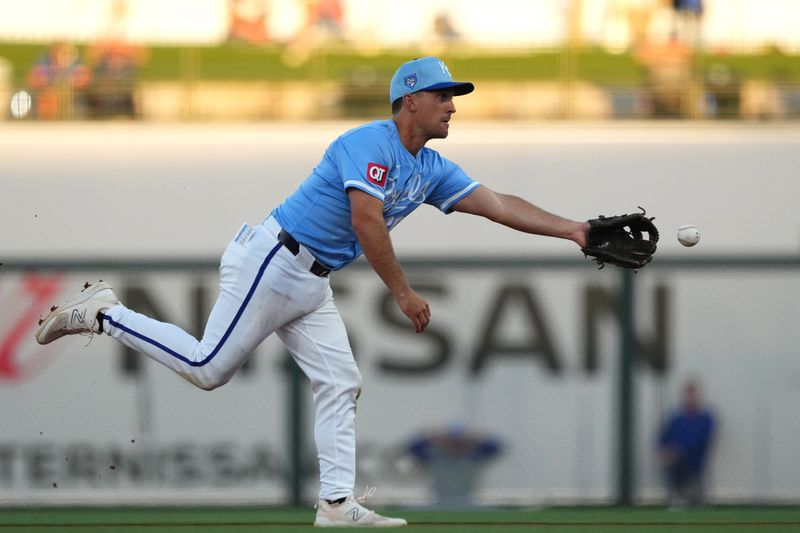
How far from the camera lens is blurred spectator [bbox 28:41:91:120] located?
13328mm

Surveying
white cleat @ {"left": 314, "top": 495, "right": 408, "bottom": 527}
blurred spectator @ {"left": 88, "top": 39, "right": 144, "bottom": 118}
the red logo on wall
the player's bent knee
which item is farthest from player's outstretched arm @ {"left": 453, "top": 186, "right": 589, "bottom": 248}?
blurred spectator @ {"left": 88, "top": 39, "right": 144, "bottom": 118}

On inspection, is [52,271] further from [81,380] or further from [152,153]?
[152,153]

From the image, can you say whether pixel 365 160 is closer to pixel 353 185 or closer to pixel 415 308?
pixel 353 185

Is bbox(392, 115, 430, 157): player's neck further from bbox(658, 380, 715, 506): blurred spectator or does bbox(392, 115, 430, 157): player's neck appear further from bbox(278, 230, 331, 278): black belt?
bbox(658, 380, 715, 506): blurred spectator

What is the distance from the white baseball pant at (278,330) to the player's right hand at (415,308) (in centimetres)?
44

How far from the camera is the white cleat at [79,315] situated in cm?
559

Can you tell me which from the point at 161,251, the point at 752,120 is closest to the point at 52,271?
the point at 161,251

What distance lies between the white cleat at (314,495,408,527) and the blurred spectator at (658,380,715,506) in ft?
7.08

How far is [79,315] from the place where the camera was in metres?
5.61

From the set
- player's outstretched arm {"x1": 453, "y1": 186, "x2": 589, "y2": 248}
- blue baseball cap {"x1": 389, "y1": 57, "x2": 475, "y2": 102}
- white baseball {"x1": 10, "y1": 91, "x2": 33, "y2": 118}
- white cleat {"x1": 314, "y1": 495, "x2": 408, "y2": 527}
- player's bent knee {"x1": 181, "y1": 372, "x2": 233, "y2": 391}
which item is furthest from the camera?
white baseball {"x1": 10, "y1": 91, "x2": 33, "y2": 118}

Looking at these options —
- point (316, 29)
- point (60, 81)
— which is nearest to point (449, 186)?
point (316, 29)

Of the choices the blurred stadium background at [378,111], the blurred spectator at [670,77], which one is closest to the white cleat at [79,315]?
the blurred stadium background at [378,111]

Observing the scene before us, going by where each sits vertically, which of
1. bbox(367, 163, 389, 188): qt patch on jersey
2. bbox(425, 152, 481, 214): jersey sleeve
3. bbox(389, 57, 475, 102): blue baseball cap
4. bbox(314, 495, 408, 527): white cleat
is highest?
bbox(389, 57, 475, 102): blue baseball cap

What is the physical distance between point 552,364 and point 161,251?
243 inches
